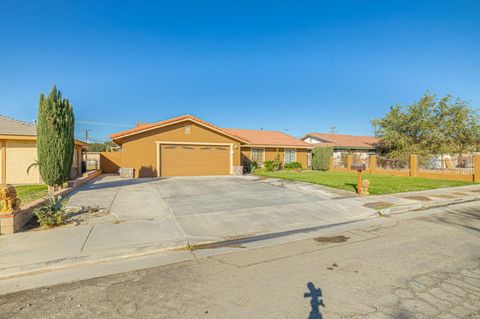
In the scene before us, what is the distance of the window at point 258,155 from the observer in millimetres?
23453

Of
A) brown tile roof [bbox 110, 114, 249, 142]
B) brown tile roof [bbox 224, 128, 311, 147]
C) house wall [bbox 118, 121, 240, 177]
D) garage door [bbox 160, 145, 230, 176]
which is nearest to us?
brown tile roof [bbox 110, 114, 249, 142]

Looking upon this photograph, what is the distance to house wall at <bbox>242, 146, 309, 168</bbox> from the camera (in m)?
23.0

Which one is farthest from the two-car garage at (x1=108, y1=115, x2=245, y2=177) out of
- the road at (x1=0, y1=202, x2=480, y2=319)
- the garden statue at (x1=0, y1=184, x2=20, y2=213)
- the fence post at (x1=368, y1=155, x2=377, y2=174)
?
the road at (x1=0, y1=202, x2=480, y2=319)

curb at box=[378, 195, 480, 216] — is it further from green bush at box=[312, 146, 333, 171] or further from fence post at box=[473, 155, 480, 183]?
green bush at box=[312, 146, 333, 171]

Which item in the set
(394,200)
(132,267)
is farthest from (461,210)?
(132,267)

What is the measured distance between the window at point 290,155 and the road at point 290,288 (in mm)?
20038

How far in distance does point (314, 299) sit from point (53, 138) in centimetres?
1030

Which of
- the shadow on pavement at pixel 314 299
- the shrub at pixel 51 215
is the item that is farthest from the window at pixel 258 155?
the shadow on pavement at pixel 314 299

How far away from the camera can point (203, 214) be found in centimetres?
753

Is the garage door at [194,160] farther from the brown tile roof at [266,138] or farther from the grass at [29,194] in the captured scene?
the grass at [29,194]

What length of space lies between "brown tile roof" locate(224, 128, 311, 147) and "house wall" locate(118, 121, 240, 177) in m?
5.44

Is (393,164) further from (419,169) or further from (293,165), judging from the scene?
(293,165)

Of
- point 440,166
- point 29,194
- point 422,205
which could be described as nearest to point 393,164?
point 440,166

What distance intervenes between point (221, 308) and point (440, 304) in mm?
2698
